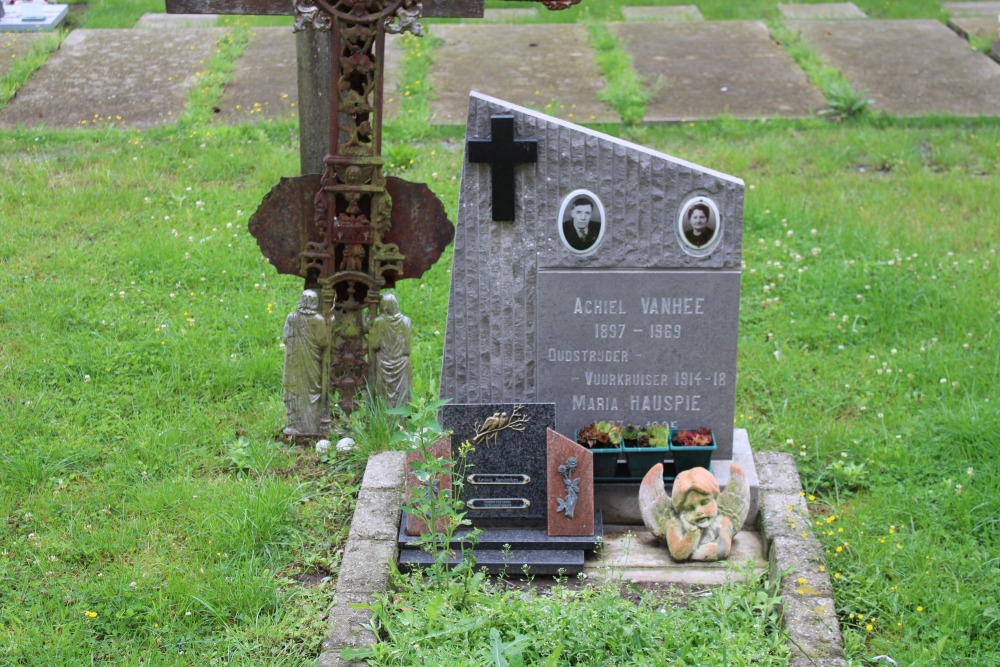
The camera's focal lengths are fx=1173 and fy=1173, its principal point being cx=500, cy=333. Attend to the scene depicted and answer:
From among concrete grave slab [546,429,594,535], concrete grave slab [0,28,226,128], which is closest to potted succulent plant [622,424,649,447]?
concrete grave slab [546,429,594,535]

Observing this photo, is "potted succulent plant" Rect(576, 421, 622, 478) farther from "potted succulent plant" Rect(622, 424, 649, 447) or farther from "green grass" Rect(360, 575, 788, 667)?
"green grass" Rect(360, 575, 788, 667)

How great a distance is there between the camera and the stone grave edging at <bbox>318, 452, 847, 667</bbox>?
3822 millimetres

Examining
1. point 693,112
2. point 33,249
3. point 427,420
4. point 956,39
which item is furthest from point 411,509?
point 956,39

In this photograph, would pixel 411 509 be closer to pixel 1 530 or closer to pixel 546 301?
pixel 546 301

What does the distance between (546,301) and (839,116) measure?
16.7 ft

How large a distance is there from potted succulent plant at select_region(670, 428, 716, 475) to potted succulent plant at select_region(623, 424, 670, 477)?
4 centimetres

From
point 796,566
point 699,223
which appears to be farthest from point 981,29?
point 796,566

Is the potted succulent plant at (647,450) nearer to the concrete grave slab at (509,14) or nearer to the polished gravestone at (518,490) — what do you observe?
the polished gravestone at (518,490)

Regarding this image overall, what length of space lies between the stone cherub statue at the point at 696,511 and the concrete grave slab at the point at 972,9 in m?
8.16

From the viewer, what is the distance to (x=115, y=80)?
370 inches

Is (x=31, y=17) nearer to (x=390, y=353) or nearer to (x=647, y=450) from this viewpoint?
(x=390, y=353)

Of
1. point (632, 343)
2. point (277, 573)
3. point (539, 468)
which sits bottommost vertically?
point (277, 573)

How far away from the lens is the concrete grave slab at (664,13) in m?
11.0

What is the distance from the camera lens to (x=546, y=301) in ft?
15.0
